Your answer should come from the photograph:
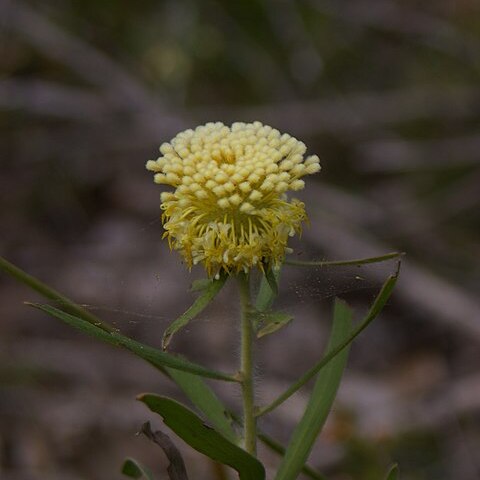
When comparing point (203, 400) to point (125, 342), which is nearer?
point (125, 342)

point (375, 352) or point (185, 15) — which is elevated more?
point (185, 15)

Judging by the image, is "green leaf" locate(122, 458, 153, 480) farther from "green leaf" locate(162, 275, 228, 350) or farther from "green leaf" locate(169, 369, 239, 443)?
"green leaf" locate(162, 275, 228, 350)

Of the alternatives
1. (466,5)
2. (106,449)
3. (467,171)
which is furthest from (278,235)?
(466,5)

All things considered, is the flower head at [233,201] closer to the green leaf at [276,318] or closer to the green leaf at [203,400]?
the green leaf at [276,318]

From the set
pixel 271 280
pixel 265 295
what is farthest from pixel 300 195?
pixel 271 280

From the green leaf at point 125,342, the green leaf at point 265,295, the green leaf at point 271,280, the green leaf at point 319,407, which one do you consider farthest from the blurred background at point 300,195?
the green leaf at point 125,342

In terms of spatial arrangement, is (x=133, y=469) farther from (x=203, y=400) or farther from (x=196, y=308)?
(x=196, y=308)

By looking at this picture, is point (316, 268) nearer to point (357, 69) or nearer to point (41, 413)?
point (41, 413)
